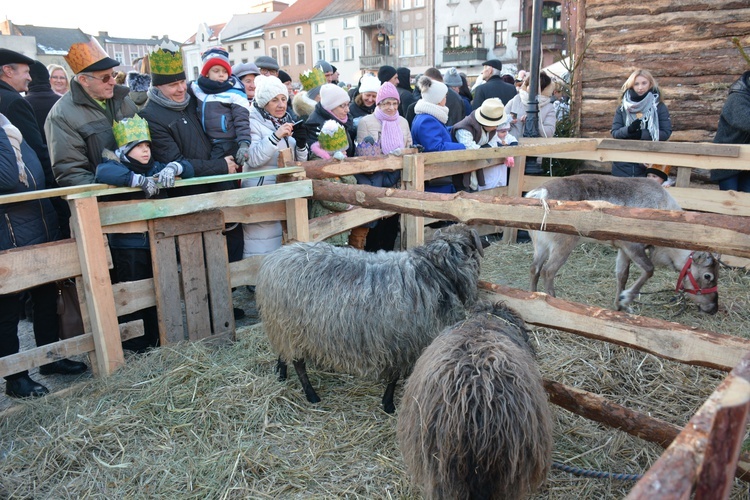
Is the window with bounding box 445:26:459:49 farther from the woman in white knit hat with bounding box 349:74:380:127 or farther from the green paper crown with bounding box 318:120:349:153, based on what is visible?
the green paper crown with bounding box 318:120:349:153

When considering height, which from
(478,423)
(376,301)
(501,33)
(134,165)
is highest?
(501,33)

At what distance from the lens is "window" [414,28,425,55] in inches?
1769

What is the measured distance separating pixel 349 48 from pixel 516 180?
4781cm

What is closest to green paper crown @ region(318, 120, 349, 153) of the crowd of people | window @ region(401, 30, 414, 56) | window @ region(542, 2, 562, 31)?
the crowd of people

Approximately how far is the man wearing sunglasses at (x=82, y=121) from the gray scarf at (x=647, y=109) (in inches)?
240

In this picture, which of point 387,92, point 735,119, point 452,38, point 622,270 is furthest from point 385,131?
point 452,38

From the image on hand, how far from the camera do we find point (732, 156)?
5.95m

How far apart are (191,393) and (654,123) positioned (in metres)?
6.46

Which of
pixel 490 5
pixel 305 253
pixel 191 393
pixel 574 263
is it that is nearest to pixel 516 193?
pixel 574 263

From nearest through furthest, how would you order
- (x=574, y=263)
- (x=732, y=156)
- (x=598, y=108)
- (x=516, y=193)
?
(x=732, y=156)
(x=574, y=263)
(x=516, y=193)
(x=598, y=108)

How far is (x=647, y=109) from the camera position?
22.2 ft

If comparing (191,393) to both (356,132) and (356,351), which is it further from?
(356,132)

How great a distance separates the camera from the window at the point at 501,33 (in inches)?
1518

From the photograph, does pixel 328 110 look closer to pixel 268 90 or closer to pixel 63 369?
pixel 268 90
